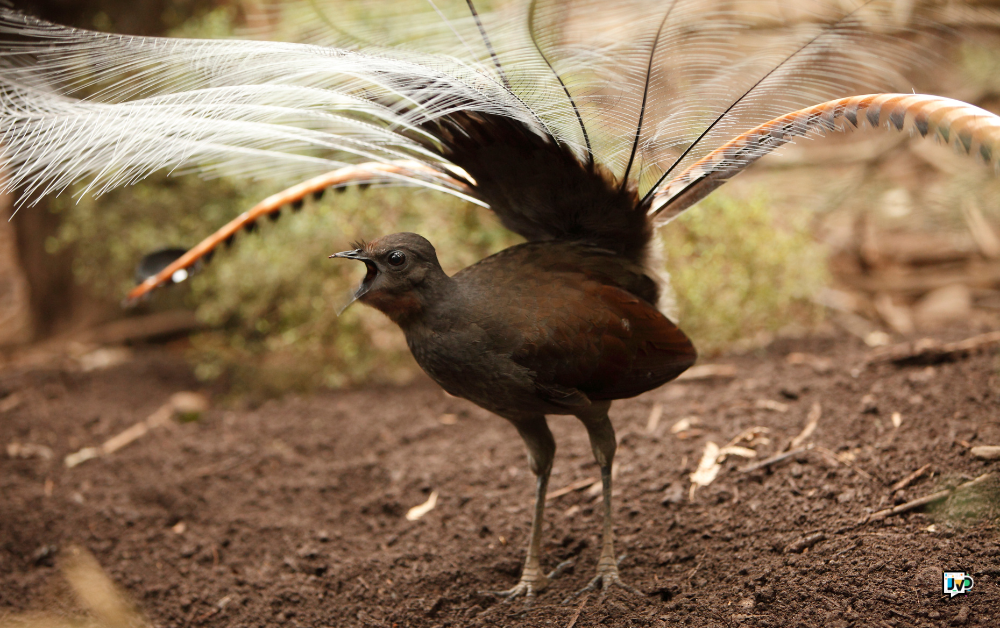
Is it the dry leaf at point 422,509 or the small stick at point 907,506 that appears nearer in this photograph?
the small stick at point 907,506

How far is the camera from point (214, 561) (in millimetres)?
3029

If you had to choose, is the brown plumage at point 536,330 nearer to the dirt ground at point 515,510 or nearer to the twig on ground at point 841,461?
the dirt ground at point 515,510

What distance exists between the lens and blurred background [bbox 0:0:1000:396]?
462cm

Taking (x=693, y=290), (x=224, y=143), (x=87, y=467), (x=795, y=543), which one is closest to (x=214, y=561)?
(x=87, y=467)

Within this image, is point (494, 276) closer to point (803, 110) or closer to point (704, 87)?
point (704, 87)

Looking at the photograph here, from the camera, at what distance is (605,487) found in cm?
249

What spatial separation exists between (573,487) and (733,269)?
2.11 metres

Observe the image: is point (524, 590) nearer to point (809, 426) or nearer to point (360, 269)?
point (809, 426)

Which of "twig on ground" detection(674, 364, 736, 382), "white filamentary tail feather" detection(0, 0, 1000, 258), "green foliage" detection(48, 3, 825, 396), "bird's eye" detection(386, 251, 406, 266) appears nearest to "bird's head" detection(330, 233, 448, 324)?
"bird's eye" detection(386, 251, 406, 266)

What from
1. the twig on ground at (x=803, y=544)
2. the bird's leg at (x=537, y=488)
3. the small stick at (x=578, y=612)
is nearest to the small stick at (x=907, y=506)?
the twig on ground at (x=803, y=544)

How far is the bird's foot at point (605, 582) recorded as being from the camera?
7.90 ft

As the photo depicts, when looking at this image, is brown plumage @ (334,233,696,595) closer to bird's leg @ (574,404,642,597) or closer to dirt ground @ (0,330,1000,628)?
bird's leg @ (574,404,642,597)

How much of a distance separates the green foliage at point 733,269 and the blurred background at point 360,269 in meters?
0.01

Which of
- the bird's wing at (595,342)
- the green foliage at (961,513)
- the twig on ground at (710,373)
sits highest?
the bird's wing at (595,342)
